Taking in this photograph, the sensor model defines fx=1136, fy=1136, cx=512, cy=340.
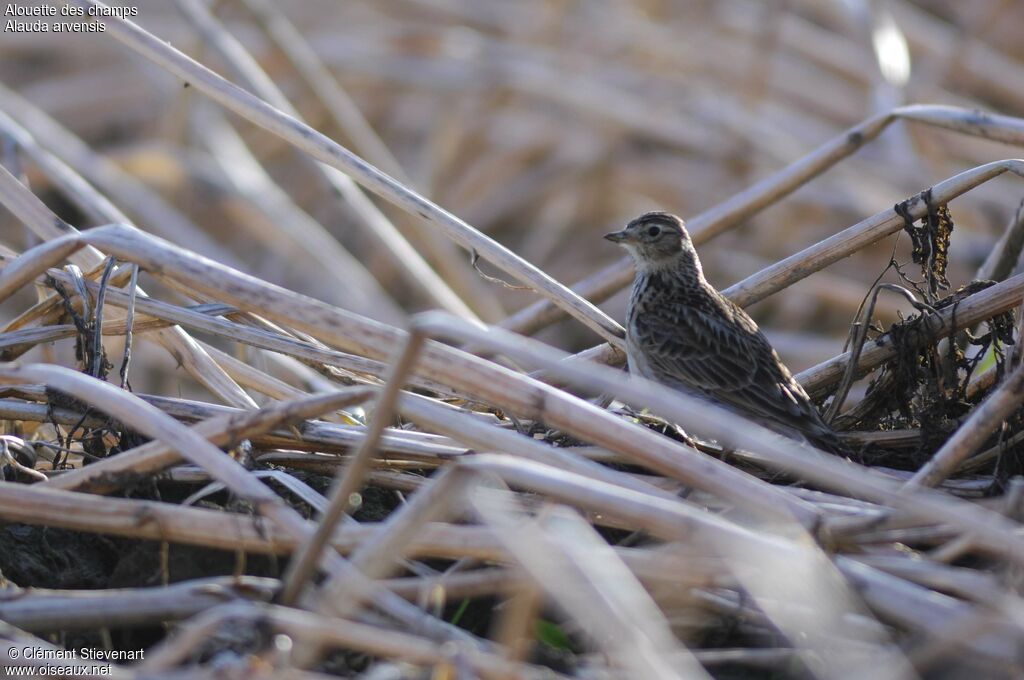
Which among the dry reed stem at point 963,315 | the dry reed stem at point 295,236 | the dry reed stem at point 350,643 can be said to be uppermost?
the dry reed stem at point 295,236

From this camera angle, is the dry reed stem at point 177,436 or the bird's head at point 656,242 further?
the bird's head at point 656,242

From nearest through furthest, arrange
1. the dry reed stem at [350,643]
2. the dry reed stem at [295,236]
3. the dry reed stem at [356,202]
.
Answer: the dry reed stem at [350,643] < the dry reed stem at [356,202] < the dry reed stem at [295,236]

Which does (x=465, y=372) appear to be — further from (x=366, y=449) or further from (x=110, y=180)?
(x=110, y=180)

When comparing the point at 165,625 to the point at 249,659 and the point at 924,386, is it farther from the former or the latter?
the point at 924,386

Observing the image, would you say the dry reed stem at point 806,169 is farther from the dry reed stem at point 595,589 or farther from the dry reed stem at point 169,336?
the dry reed stem at point 595,589

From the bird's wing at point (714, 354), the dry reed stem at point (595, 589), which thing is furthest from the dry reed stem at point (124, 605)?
the bird's wing at point (714, 354)

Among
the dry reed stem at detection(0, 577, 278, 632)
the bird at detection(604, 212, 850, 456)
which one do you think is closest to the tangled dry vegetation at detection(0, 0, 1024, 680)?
the dry reed stem at detection(0, 577, 278, 632)

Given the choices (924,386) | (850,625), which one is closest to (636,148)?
(924,386)

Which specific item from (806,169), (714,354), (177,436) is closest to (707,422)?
(177,436)
